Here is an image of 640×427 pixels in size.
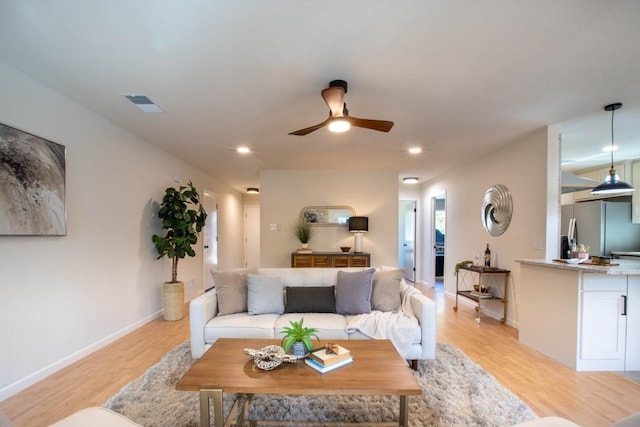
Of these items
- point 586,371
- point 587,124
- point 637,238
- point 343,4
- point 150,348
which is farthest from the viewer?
point 637,238

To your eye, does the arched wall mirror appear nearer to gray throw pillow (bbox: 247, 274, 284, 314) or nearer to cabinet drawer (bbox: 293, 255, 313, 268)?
cabinet drawer (bbox: 293, 255, 313, 268)

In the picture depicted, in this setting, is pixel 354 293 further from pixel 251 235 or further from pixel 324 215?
pixel 251 235

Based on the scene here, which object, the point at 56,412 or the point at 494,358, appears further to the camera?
the point at 494,358

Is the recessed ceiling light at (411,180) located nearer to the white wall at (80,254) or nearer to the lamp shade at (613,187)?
the lamp shade at (613,187)

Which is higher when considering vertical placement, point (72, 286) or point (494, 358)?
point (72, 286)

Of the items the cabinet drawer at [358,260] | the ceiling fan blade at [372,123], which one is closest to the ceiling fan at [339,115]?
the ceiling fan blade at [372,123]

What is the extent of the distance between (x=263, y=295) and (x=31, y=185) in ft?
6.73

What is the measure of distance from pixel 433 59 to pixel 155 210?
12.8ft

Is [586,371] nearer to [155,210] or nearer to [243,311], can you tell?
[243,311]

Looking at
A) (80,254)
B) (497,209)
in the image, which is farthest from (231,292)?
(497,209)

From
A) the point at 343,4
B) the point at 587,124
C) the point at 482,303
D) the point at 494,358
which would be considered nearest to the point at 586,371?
the point at 494,358

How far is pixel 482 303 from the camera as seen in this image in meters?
4.71

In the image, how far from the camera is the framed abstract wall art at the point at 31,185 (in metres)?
2.17

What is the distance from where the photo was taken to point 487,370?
2.66 m
